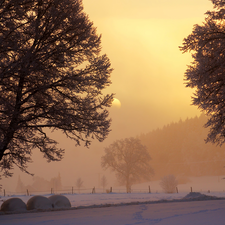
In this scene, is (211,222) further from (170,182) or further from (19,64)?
(170,182)

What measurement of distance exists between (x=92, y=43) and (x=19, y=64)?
173 inches

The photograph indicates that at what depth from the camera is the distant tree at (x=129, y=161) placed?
6044cm

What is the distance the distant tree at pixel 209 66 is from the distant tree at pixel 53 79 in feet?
17.7

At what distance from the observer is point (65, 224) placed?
836 cm

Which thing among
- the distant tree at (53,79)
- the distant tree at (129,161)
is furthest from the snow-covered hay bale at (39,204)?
the distant tree at (129,161)

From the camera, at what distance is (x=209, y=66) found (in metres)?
15.9

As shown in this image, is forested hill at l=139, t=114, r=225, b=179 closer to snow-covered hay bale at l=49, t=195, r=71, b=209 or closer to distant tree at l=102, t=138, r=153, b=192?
distant tree at l=102, t=138, r=153, b=192

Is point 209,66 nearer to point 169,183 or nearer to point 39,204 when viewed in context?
point 39,204

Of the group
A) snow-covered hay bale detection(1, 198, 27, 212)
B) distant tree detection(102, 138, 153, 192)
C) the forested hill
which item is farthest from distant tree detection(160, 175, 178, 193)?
snow-covered hay bale detection(1, 198, 27, 212)

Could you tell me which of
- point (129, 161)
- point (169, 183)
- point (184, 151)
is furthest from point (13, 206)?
point (184, 151)

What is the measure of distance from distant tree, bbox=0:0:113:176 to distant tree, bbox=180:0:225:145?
5.40 m

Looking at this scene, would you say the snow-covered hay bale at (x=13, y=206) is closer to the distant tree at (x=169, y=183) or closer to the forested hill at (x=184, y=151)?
the distant tree at (x=169, y=183)

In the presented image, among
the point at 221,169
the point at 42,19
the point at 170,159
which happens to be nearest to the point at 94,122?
the point at 42,19

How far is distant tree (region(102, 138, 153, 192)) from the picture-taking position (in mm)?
60438
